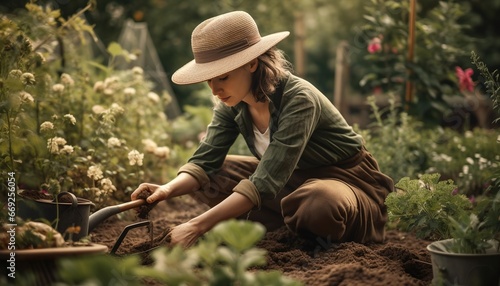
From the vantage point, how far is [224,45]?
306cm

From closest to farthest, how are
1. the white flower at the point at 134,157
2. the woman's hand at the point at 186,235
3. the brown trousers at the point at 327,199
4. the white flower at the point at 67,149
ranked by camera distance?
the woman's hand at the point at 186,235
the brown trousers at the point at 327,199
the white flower at the point at 67,149
the white flower at the point at 134,157

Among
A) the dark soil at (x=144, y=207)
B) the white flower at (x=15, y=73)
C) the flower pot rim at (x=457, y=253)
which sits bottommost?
the flower pot rim at (x=457, y=253)

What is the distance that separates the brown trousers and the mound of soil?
10 centimetres

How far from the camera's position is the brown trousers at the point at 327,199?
3084mm

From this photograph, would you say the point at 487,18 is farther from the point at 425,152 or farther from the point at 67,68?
the point at 67,68

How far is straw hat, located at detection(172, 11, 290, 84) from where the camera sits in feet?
9.91

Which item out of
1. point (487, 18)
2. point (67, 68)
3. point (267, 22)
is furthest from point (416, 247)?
point (487, 18)

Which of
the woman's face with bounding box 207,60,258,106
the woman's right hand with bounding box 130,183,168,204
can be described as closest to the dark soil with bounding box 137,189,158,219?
the woman's right hand with bounding box 130,183,168,204

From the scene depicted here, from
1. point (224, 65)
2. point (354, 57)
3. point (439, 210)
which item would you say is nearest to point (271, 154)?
point (224, 65)

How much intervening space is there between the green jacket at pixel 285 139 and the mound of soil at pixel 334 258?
33cm

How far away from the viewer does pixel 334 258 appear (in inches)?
116

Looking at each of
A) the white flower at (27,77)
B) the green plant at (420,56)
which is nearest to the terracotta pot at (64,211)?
the white flower at (27,77)

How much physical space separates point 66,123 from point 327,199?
5.33ft

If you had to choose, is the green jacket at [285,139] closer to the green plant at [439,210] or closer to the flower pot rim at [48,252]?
the green plant at [439,210]
